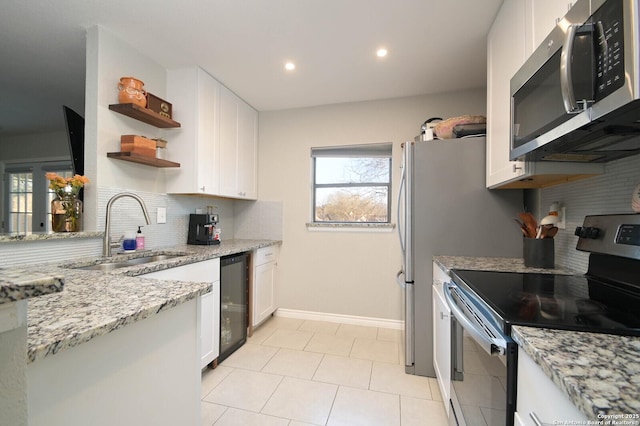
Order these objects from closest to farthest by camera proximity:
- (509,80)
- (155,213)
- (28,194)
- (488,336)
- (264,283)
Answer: (488,336) → (509,80) → (155,213) → (264,283) → (28,194)

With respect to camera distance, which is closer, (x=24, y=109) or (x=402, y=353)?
(x=402, y=353)

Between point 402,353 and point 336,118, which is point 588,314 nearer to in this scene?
point 402,353

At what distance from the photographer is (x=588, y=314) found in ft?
2.71

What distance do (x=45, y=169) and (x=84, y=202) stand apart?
3399 mm

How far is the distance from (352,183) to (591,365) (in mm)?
2697

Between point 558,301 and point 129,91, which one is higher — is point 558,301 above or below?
below

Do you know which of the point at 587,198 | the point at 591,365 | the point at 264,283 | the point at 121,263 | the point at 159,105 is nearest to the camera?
the point at 591,365

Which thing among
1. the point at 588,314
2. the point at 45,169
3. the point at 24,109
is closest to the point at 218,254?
the point at 588,314

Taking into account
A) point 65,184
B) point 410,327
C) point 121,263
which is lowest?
point 410,327

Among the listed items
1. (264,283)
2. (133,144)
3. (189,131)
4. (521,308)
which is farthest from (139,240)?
(521,308)

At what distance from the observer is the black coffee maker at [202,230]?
2592mm

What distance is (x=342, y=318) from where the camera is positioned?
3055 millimetres

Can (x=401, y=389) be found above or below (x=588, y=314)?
below

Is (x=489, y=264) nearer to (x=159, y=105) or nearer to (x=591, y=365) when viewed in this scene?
(x=591, y=365)
